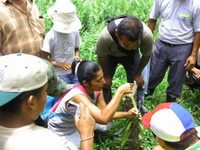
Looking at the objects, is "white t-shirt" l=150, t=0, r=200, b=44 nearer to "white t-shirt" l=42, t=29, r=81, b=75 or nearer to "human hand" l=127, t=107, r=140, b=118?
"white t-shirt" l=42, t=29, r=81, b=75

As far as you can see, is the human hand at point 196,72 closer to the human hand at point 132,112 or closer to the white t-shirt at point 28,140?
the human hand at point 132,112

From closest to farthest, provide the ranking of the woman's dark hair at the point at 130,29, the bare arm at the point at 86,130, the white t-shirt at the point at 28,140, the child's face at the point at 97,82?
the white t-shirt at the point at 28,140, the bare arm at the point at 86,130, the child's face at the point at 97,82, the woman's dark hair at the point at 130,29

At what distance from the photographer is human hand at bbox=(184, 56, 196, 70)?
14.4ft

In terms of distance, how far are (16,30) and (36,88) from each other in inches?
66.0

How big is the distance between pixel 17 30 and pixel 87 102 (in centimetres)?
95

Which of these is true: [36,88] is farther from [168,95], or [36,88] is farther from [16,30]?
[168,95]

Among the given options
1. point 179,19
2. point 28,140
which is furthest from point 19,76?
point 179,19

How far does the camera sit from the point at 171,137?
2146mm

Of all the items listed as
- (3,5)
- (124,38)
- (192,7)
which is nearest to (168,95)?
(192,7)

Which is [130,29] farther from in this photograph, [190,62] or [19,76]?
[19,76]

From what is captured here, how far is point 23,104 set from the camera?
1820mm

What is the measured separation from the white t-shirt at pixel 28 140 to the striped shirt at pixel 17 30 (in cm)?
167

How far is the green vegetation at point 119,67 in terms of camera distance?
407cm

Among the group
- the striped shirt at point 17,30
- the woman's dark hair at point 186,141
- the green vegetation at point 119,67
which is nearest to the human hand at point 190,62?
the green vegetation at point 119,67
